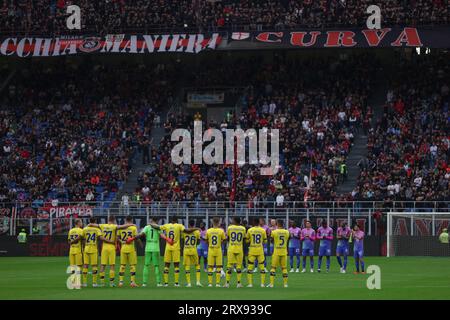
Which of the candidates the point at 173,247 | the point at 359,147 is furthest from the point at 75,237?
the point at 359,147

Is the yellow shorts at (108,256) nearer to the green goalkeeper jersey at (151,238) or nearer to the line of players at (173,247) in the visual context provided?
the line of players at (173,247)

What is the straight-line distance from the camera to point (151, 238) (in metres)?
32.3

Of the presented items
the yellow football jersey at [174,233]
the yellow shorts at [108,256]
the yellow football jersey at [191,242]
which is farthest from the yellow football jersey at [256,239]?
the yellow shorts at [108,256]

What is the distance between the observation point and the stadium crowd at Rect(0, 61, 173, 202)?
6019 cm

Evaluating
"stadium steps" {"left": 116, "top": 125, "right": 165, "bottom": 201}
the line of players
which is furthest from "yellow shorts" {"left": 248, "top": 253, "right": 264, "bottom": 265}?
"stadium steps" {"left": 116, "top": 125, "right": 165, "bottom": 201}

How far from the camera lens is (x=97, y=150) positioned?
62.3 m

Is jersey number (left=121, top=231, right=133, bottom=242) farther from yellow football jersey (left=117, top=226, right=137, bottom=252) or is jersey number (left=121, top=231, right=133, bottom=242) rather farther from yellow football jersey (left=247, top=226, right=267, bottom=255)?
yellow football jersey (left=247, top=226, right=267, bottom=255)

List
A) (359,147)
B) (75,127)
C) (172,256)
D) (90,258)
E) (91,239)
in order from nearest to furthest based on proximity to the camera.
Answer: (172,256) → (90,258) → (91,239) → (359,147) → (75,127)

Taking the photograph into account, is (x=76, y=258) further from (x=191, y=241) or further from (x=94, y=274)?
(x=191, y=241)

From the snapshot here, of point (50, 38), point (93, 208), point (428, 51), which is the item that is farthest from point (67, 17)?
point (428, 51)

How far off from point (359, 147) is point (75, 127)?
1656 cm

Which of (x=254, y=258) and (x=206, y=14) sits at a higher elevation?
(x=206, y=14)

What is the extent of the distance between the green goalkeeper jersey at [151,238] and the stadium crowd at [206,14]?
3187 cm

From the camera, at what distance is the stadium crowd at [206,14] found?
201 ft
